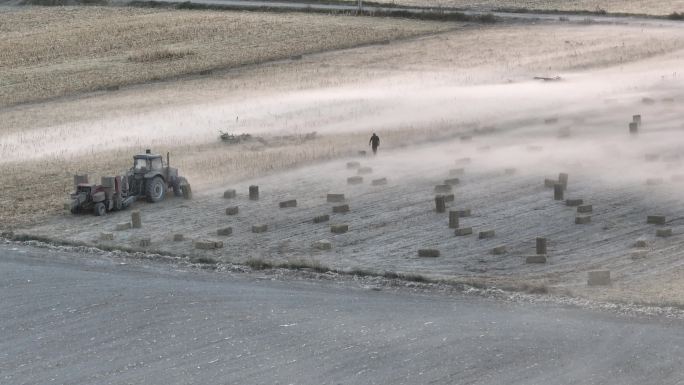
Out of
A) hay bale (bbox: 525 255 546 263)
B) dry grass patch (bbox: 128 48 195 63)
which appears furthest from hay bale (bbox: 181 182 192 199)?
dry grass patch (bbox: 128 48 195 63)

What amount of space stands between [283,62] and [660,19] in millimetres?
22603

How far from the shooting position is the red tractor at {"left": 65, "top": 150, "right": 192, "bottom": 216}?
107 ft

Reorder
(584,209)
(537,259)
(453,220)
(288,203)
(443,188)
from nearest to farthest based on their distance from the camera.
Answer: (537,259)
(453,220)
(584,209)
(288,203)
(443,188)

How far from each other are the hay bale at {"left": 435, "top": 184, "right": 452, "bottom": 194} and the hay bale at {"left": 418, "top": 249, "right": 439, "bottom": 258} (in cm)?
655

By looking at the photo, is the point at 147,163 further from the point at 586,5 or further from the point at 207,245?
the point at 586,5

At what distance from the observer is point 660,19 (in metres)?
69.9

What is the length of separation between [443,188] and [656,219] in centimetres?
646

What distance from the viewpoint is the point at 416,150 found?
40625mm

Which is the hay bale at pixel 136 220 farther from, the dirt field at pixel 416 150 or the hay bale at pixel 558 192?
the hay bale at pixel 558 192

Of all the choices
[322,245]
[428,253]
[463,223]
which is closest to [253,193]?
[322,245]

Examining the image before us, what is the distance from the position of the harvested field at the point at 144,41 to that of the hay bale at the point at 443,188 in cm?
2496

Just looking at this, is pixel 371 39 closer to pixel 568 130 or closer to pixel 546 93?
pixel 546 93

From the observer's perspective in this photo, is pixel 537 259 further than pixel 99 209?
No

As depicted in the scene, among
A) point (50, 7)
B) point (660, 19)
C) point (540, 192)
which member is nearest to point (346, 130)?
point (540, 192)
